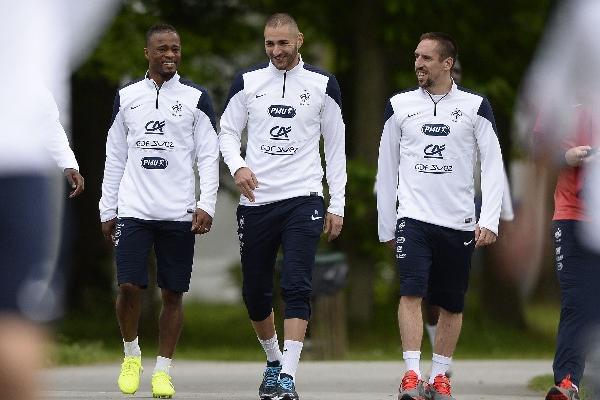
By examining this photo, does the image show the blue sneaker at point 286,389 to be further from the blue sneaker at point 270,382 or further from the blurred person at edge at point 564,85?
the blurred person at edge at point 564,85

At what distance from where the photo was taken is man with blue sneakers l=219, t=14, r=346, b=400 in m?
9.54

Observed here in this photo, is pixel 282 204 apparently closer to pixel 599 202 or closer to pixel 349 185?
pixel 599 202

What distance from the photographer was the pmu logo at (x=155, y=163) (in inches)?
397

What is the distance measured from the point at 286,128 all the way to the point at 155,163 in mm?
954

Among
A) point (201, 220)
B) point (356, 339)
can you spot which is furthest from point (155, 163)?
point (356, 339)

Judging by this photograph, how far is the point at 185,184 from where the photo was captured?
10.1 meters

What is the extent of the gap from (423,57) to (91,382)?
3.92 metres

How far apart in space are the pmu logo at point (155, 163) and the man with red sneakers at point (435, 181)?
1357 millimetres

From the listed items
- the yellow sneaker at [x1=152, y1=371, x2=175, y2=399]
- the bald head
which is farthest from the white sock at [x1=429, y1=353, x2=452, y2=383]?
the bald head

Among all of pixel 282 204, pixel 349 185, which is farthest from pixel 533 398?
pixel 349 185

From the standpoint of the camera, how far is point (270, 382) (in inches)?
384

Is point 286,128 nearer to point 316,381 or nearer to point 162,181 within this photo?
point 162,181

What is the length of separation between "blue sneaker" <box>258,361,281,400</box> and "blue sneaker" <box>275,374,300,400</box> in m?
0.17

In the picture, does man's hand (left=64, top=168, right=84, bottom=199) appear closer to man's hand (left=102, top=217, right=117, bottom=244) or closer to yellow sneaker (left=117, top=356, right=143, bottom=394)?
man's hand (left=102, top=217, right=117, bottom=244)
